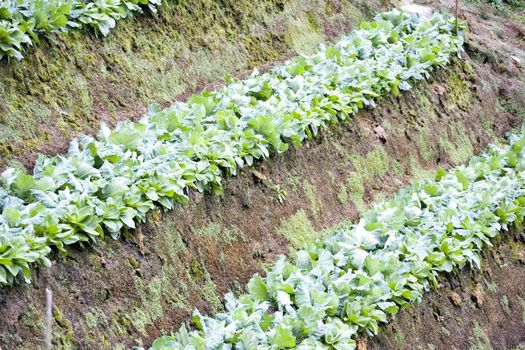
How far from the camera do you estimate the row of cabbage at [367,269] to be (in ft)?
19.3

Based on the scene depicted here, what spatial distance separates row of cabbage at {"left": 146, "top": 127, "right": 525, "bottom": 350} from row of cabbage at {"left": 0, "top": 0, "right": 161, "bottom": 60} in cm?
290

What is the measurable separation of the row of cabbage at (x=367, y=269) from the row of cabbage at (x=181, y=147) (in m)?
0.99

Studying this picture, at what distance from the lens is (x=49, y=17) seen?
7594 millimetres

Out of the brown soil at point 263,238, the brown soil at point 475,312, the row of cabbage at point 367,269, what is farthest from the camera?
the brown soil at point 475,312

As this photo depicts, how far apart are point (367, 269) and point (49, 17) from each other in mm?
3699

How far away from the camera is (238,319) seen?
594cm

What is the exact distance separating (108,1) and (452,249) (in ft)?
13.8

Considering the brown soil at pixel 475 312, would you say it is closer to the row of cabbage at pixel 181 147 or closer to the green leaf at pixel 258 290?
the green leaf at pixel 258 290

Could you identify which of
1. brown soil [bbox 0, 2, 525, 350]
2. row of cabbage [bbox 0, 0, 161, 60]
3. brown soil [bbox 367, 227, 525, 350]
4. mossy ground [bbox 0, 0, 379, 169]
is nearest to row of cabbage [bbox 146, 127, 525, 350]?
brown soil [bbox 367, 227, 525, 350]

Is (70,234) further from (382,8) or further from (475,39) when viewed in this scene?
(475,39)

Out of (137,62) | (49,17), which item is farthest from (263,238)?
(49,17)

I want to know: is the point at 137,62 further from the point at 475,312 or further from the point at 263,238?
the point at 475,312

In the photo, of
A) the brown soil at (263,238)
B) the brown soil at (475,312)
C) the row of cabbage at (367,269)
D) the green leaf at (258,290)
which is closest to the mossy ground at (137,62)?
the brown soil at (263,238)

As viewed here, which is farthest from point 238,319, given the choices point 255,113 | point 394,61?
point 394,61
